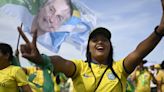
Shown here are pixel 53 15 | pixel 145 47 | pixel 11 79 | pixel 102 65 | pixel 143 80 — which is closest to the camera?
pixel 145 47

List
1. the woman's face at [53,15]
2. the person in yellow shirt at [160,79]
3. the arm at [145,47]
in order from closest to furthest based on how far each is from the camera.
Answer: the arm at [145,47] → the person in yellow shirt at [160,79] → the woman's face at [53,15]

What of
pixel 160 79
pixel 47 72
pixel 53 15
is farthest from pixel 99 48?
pixel 53 15

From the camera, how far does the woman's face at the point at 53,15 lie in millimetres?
12508

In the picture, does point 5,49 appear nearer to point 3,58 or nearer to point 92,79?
point 3,58

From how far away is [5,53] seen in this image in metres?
5.84

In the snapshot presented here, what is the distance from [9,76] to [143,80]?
20.0 ft

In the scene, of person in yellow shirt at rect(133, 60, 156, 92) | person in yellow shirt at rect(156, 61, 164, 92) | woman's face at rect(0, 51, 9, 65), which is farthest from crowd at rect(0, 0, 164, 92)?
person in yellow shirt at rect(133, 60, 156, 92)

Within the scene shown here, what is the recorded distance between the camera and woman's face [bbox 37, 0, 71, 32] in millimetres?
12508

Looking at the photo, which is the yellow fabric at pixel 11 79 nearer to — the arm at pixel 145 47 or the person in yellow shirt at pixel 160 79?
the arm at pixel 145 47

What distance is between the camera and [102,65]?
167 inches

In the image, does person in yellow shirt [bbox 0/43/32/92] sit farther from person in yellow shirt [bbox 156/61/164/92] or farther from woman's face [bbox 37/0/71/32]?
woman's face [bbox 37/0/71/32]

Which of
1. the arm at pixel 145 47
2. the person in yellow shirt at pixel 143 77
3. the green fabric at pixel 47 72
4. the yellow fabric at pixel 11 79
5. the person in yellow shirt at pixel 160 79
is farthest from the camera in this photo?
the person in yellow shirt at pixel 143 77

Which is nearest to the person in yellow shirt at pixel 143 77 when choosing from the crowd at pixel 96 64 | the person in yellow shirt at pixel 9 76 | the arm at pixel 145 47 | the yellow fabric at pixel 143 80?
the yellow fabric at pixel 143 80

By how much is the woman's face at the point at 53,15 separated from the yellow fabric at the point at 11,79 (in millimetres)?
6410
